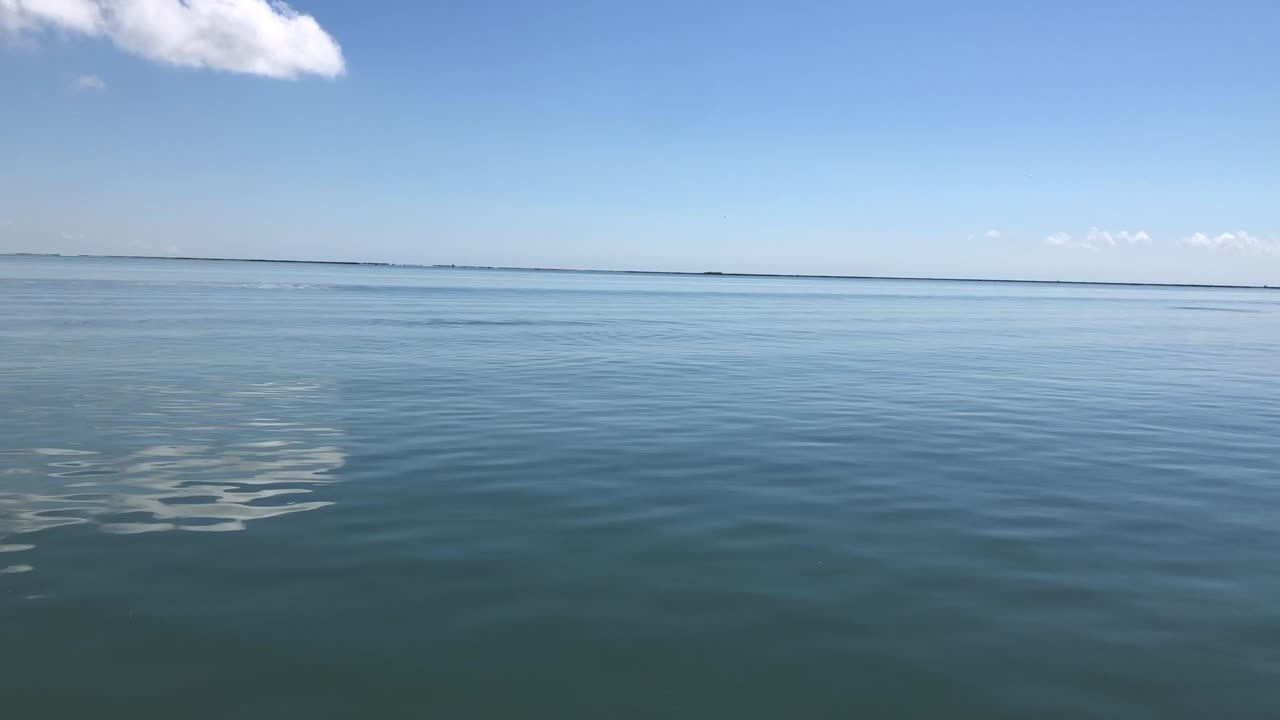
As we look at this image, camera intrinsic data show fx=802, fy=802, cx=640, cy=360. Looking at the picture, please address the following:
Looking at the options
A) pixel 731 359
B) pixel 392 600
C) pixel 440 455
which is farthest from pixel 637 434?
pixel 731 359

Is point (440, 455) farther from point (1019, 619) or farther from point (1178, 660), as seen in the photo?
point (1178, 660)

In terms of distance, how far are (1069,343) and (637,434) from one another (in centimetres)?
3912

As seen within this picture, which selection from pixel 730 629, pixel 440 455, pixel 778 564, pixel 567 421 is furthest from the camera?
pixel 567 421

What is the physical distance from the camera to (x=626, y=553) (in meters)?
9.93

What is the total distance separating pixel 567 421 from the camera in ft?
61.7

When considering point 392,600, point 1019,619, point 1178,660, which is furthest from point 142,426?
point 1178,660

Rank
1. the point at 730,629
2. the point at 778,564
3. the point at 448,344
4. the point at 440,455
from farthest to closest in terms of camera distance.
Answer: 1. the point at 448,344
2. the point at 440,455
3. the point at 778,564
4. the point at 730,629

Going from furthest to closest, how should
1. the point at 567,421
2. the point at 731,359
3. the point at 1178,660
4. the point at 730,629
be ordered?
1. the point at 731,359
2. the point at 567,421
3. the point at 730,629
4. the point at 1178,660

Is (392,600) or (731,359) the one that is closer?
(392,600)

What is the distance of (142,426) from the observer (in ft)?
55.9

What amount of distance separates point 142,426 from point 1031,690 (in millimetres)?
17310

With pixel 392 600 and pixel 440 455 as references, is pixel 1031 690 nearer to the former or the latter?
pixel 392 600

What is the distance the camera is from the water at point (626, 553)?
6879mm

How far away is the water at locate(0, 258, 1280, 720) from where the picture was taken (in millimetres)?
6879
